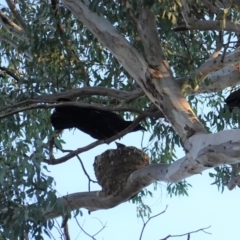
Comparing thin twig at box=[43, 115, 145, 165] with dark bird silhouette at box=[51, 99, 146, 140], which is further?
dark bird silhouette at box=[51, 99, 146, 140]

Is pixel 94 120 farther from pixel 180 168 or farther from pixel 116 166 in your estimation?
pixel 180 168

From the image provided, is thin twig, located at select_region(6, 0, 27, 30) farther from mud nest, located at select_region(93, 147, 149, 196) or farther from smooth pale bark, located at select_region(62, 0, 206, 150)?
mud nest, located at select_region(93, 147, 149, 196)

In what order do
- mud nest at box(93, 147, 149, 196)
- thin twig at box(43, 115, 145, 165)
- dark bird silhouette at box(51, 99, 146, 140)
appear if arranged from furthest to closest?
dark bird silhouette at box(51, 99, 146, 140) < mud nest at box(93, 147, 149, 196) < thin twig at box(43, 115, 145, 165)

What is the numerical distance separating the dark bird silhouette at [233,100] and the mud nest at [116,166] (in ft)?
2.64

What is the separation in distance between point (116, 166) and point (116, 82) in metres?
1.05

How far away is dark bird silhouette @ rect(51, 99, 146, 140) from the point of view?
5891 mm

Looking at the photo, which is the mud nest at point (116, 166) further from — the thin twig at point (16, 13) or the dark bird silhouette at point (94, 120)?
the thin twig at point (16, 13)

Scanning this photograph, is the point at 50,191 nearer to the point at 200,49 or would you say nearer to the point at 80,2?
the point at 80,2

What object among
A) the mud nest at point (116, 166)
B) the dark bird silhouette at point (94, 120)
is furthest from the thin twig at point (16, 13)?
the mud nest at point (116, 166)

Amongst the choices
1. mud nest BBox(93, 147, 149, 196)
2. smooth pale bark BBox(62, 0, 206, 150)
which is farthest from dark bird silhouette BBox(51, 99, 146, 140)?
smooth pale bark BBox(62, 0, 206, 150)

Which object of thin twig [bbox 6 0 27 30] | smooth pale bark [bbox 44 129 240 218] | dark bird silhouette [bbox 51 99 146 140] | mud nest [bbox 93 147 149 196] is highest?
thin twig [bbox 6 0 27 30]

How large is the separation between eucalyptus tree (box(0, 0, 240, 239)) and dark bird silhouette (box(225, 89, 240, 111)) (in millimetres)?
89

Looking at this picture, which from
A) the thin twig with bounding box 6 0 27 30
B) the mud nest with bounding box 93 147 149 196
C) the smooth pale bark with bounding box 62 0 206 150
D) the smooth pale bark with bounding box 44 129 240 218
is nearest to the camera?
the smooth pale bark with bounding box 44 129 240 218

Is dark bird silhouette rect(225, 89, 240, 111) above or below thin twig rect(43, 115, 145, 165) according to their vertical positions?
below
